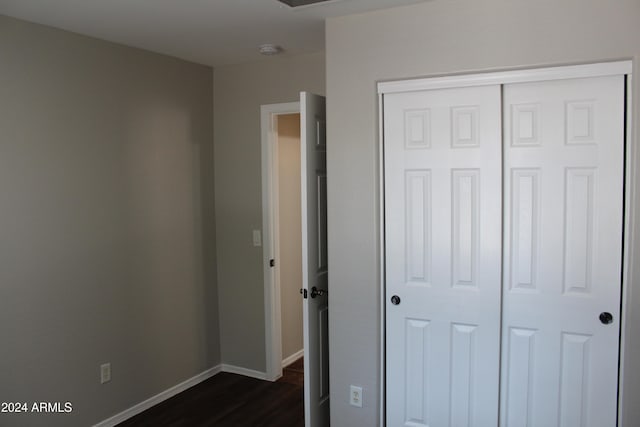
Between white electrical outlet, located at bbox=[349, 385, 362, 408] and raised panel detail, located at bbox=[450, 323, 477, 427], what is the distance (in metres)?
0.51

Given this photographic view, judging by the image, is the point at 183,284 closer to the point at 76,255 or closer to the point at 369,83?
the point at 76,255

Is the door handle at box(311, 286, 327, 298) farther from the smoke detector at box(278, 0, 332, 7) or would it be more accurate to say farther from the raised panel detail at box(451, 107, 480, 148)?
the smoke detector at box(278, 0, 332, 7)

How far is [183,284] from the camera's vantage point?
3984 mm

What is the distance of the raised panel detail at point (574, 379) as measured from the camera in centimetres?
244

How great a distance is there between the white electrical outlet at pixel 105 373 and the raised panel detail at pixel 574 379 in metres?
2.70

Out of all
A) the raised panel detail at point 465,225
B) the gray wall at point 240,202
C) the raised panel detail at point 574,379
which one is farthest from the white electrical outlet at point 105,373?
the raised panel detail at point 574,379

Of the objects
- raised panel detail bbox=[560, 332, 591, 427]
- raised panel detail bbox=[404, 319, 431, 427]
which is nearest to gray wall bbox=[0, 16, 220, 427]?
raised panel detail bbox=[404, 319, 431, 427]

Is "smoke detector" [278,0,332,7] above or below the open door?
above

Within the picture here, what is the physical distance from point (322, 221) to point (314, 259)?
27 centimetres

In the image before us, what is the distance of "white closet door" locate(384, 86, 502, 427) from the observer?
8.48 ft

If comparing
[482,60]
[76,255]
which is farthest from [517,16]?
[76,255]

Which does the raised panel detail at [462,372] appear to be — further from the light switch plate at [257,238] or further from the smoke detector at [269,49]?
the smoke detector at [269,49]

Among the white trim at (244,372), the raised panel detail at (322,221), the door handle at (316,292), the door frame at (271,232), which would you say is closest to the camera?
the door handle at (316,292)

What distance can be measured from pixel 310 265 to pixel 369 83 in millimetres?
1075
